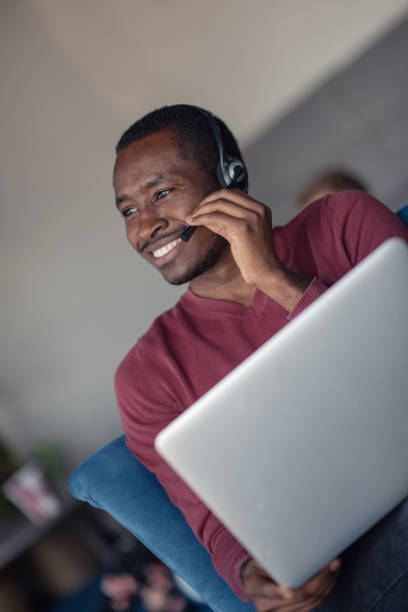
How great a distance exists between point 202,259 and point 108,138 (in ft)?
5.11

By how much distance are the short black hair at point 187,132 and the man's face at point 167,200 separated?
2 cm

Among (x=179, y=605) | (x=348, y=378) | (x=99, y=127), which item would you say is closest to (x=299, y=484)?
(x=348, y=378)

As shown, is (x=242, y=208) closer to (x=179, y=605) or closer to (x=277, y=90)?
(x=179, y=605)

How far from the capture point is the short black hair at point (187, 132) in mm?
1214

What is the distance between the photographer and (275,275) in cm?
104

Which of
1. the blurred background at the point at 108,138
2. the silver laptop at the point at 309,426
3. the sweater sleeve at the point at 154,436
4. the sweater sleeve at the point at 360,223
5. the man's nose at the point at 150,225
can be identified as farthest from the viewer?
the blurred background at the point at 108,138

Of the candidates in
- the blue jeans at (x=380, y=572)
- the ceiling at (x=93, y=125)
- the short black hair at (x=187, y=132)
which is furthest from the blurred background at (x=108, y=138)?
the blue jeans at (x=380, y=572)

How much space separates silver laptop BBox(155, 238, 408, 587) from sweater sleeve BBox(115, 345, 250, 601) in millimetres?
270

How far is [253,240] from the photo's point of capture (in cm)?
103

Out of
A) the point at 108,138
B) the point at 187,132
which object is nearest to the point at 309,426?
the point at 187,132

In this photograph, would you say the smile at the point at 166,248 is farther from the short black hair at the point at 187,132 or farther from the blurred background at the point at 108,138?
the blurred background at the point at 108,138

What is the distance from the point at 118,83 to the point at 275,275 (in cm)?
183

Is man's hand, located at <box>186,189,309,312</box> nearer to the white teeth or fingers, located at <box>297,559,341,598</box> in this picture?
the white teeth

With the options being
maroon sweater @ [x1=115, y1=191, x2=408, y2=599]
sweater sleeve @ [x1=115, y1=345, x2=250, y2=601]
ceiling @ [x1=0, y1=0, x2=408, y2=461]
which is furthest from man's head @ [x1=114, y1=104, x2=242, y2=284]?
ceiling @ [x1=0, y1=0, x2=408, y2=461]
